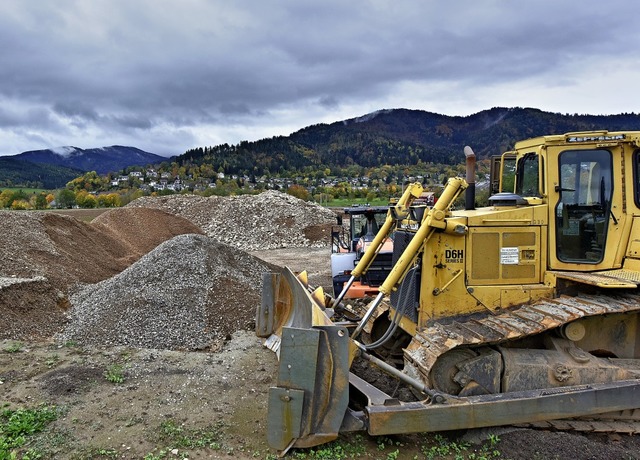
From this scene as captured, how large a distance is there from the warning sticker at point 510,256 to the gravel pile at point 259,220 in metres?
Answer: 20.8

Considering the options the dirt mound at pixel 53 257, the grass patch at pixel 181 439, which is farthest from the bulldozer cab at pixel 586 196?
the dirt mound at pixel 53 257

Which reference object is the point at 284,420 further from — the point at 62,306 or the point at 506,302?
the point at 62,306

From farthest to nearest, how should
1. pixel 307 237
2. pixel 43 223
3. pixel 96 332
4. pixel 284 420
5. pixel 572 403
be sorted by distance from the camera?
1. pixel 307 237
2. pixel 43 223
3. pixel 96 332
4. pixel 572 403
5. pixel 284 420

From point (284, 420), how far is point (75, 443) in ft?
7.13

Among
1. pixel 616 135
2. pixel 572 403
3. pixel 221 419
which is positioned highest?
pixel 616 135

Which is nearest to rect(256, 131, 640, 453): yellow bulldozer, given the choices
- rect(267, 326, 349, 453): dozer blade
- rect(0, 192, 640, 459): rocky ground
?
rect(267, 326, 349, 453): dozer blade

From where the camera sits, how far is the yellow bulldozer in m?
4.35

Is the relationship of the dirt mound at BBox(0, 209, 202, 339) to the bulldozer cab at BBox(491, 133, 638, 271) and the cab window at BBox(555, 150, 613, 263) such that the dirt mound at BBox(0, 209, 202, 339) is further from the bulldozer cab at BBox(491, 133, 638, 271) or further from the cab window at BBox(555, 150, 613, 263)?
the cab window at BBox(555, 150, 613, 263)

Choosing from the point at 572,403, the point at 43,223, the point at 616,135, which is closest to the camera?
the point at 572,403

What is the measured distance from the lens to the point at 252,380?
6371 millimetres

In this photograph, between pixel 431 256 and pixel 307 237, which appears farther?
pixel 307 237

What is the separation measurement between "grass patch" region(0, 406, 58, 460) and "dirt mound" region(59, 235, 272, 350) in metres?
2.56

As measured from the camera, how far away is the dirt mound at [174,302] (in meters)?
8.11

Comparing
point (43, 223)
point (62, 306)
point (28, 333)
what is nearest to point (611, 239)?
point (28, 333)
